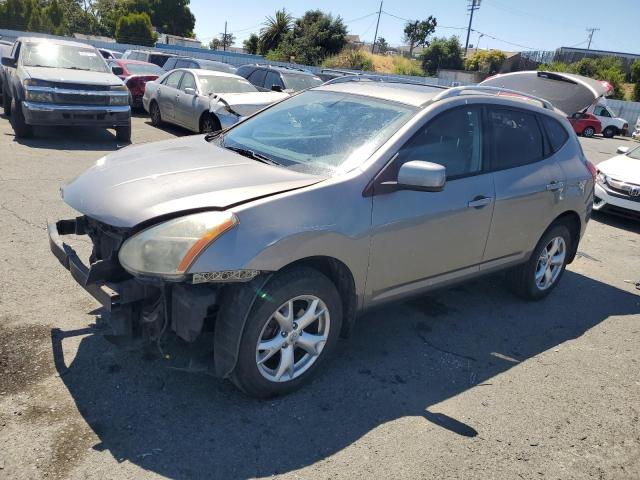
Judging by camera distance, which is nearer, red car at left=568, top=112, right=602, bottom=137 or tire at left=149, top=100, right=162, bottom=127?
tire at left=149, top=100, right=162, bottom=127

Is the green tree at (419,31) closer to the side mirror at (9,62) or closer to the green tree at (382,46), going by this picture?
the green tree at (382,46)

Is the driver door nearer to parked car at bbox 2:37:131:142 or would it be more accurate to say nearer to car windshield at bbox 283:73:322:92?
parked car at bbox 2:37:131:142

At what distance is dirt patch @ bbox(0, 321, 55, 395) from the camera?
10.3ft

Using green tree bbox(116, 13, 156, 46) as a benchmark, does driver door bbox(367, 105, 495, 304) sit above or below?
below

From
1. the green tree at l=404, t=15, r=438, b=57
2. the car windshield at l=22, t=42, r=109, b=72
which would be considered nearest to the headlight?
the car windshield at l=22, t=42, r=109, b=72

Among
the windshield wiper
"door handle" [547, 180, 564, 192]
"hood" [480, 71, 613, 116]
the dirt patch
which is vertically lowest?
the dirt patch

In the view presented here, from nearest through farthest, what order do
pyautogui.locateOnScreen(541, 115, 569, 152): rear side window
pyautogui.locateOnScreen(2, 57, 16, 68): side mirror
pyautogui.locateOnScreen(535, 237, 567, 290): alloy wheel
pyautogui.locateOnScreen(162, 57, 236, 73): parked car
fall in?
1. pyautogui.locateOnScreen(541, 115, 569, 152): rear side window
2. pyautogui.locateOnScreen(535, 237, 567, 290): alloy wheel
3. pyautogui.locateOnScreen(2, 57, 16, 68): side mirror
4. pyautogui.locateOnScreen(162, 57, 236, 73): parked car

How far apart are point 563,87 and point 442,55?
53471 millimetres

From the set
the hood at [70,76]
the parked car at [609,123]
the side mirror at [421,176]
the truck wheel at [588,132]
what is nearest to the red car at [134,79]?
the hood at [70,76]

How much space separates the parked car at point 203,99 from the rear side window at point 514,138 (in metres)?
6.56

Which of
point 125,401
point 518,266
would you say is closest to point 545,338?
point 518,266

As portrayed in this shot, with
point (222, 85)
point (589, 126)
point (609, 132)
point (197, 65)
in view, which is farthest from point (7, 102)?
point (609, 132)

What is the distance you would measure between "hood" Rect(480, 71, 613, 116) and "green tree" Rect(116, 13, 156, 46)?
5298 cm

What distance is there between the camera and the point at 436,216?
3832 millimetres
